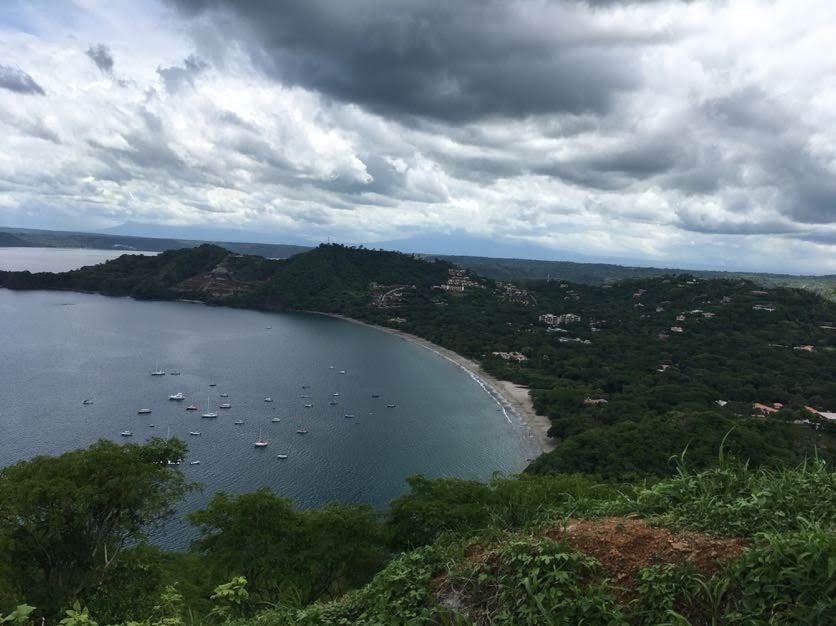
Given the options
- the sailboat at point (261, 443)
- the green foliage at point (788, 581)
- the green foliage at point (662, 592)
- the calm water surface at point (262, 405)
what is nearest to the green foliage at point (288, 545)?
the calm water surface at point (262, 405)

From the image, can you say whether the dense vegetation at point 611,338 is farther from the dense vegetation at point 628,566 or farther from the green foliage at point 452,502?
the green foliage at point 452,502

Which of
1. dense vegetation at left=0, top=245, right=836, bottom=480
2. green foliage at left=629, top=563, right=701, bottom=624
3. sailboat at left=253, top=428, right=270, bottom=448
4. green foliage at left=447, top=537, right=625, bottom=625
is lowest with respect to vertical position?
sailboat at left=253, top=428, right=270, bottom=448

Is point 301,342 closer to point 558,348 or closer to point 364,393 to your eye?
point 364,393

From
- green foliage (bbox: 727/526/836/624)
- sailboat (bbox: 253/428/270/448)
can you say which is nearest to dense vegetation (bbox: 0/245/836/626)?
green foliage (bbox: 727/526/836/624)

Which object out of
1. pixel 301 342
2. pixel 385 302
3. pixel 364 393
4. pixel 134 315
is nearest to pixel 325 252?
pixel 385 302

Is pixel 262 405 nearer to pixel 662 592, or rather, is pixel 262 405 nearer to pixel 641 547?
pixel 641 547

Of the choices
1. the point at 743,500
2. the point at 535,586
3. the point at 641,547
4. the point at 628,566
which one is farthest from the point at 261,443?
the point at 743,500

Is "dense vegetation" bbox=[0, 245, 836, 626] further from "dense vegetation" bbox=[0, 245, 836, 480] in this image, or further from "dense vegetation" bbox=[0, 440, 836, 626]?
"dense vegetation" bbox=[0, 245, 836, 480]

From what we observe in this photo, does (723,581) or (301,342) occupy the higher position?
(723,581)
